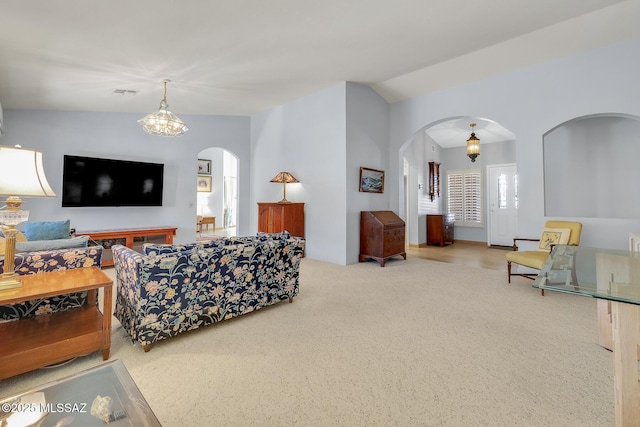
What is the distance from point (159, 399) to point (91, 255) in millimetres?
1474

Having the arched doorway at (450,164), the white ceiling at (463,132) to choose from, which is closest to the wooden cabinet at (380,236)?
the arched doorway at (450,164)

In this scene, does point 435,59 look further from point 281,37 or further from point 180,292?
point 180,292

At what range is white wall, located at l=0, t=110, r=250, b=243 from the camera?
4500mm

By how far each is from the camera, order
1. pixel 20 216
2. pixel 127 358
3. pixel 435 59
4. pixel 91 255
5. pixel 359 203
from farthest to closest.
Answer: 1. pixel 359 203
2. pixel 435 59
3. pixel 91 255
4. pixel 127 358
5. pixel 20 216

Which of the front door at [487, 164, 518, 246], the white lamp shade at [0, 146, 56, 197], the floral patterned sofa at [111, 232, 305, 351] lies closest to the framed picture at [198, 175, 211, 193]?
the floral patterned sofa at [111, 232, 305, 351]

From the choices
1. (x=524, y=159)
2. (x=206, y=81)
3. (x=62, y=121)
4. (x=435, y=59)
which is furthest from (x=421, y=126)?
(x=62, y=121)

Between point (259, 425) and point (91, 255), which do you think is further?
point (91, 255)

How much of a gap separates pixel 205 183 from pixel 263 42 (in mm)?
7440

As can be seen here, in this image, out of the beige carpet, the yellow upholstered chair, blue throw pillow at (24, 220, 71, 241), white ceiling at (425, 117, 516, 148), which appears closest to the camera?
the beige carpet

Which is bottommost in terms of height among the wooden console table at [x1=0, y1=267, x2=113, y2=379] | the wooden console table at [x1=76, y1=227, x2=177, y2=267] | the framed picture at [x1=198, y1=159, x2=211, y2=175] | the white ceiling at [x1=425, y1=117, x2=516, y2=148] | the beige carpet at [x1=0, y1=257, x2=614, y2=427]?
the beige carpet at [x1=0, y1=257, x2=614, y2=427]

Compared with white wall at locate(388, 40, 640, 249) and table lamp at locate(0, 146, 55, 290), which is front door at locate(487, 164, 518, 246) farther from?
table lamp at locate(0, 146, 55, 290)

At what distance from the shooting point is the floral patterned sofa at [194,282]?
6.61ft

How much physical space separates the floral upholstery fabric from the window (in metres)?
7.93

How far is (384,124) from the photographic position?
5645 mm
